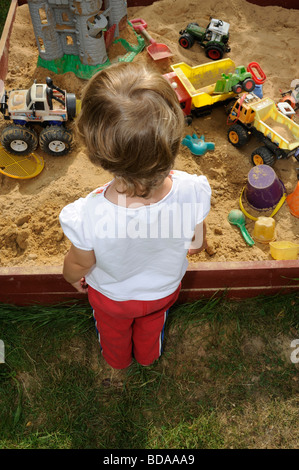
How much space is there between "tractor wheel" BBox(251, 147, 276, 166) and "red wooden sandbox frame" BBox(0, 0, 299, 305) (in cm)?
91

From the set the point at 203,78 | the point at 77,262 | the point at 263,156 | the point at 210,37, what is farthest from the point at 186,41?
the point at 77,262

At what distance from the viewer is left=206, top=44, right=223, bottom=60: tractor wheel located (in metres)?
3.42

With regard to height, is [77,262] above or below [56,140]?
above

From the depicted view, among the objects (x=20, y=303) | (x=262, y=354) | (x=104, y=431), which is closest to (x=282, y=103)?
(x=262, y=354)

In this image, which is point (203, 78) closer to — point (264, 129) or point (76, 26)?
point (264, 129)

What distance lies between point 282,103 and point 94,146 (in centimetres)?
234

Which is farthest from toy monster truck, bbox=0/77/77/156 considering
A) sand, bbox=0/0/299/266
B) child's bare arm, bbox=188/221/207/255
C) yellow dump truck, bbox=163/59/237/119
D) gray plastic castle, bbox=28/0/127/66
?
child's bare arm, bbox=188/221/207/255

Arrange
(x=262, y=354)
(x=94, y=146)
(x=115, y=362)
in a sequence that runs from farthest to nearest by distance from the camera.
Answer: (x=262, y=354) → (x=115, y=362) → (x=94, y=146)

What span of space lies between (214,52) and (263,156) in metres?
1.30

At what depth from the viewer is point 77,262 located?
140 centimetres

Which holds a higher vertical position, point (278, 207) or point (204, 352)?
point (278, 207)

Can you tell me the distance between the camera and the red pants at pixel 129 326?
157 centimetres

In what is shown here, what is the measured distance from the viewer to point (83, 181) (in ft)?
8.89
